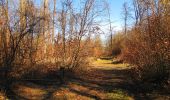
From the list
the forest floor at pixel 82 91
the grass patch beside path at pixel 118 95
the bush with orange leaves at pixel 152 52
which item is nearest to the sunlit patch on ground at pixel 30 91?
the forest floor at pixel 82 91

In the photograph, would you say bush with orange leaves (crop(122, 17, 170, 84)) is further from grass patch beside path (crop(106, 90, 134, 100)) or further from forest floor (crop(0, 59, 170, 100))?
grass patch beside path (crop(106, 90, 134, 100))

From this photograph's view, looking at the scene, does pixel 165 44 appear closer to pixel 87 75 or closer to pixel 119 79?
pixel 119 79

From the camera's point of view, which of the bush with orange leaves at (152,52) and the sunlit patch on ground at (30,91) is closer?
the sunlit patch on ground at (30,91)

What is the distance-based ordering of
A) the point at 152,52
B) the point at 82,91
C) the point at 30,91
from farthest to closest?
1. the point at 152,52
2. the point at 82,91
3. the point at 30,91

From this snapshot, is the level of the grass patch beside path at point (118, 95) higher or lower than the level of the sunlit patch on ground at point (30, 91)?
lower

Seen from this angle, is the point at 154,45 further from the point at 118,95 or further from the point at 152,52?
the point at 118,95

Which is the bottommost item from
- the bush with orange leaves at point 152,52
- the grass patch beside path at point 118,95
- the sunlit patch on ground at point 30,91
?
the grass patch beside path at point 118,95

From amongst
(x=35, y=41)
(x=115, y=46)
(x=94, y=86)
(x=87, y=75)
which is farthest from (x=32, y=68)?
(x=115, y=46)

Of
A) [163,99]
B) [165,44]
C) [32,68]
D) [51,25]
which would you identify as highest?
[51,25]

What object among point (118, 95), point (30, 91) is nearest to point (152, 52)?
point (118, 95)

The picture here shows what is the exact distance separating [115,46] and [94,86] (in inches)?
1362

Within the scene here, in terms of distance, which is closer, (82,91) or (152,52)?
(82,91)

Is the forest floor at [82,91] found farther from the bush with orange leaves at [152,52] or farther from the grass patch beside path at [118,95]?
the bush with orange leaves at [152,52]

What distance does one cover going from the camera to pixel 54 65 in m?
18.7
